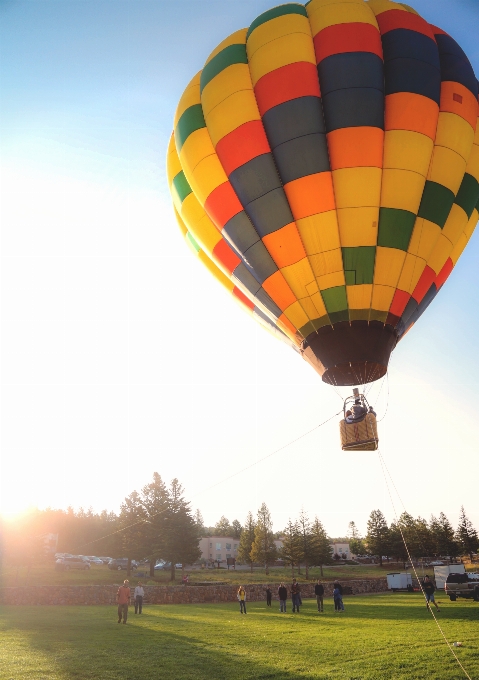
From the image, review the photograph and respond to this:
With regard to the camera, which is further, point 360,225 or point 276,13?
point 276,13

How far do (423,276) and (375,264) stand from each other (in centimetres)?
135

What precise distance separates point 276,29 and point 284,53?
27.8 inches

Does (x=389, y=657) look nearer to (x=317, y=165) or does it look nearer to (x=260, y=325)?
(x=260, y=325)

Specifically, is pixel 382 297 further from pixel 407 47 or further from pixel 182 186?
pixel 182 186

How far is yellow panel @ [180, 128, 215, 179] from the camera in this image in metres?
10.8

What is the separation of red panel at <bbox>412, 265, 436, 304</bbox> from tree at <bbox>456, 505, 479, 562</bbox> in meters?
52.6

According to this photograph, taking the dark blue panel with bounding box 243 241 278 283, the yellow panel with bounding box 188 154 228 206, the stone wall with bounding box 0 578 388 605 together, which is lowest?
the stone wall with bounding box 0 578 388 605

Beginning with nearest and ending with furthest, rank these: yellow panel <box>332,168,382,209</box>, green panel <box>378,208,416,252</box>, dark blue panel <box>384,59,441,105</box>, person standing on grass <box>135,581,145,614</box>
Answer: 1. yellow panel <box>332,168,382,209</box>
2. green panel <box>378,208,416,252</box>
3. dark blue panel <box>384,59,441,105</box>
4. person standing on grass <box>135,581,145,614</box>

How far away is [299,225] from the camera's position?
984 centimetres

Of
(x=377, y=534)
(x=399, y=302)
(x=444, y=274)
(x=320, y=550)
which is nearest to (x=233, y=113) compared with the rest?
(x=399, y=302)

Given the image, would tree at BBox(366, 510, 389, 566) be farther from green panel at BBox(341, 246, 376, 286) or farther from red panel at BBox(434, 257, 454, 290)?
green panel at BBox(341, 246, 376, 286)

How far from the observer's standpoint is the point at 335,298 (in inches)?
386

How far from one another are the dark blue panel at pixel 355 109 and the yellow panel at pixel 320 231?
5.65ft

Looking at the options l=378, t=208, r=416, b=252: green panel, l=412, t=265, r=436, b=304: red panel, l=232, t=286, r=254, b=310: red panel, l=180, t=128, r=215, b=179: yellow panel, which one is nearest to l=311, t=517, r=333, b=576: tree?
l=232, t=286, r=254, b=310: red panel
